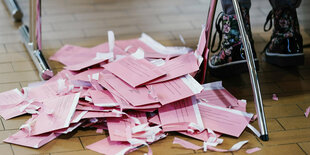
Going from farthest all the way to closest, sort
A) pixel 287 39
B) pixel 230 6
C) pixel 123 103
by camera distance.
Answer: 1. pixel 287 39
2. pixel 230 6
3. pixel 123 103

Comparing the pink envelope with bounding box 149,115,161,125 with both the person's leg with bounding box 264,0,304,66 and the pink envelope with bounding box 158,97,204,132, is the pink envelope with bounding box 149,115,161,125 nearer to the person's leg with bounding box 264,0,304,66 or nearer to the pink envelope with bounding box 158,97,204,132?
the pink envelope with bounding box 158,97,204,132

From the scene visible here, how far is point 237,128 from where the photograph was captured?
5.27 feet

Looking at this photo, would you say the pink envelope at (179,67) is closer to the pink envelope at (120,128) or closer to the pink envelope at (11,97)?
the pink envelope at (120,128)

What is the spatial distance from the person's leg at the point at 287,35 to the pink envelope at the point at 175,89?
503 mm

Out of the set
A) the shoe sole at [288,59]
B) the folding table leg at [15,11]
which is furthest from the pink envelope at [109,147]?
the folding table leg at [15,11]

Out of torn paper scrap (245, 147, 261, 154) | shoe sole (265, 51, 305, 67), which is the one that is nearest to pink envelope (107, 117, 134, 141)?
torn paper scrap (245, 147, 261, 154)

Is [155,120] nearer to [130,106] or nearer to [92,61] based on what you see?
[130,106]

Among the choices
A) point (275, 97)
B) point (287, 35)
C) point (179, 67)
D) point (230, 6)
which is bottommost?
point (275, 97)

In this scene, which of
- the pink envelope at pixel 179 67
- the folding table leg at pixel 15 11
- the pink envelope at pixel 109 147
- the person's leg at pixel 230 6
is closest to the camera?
the pink envelope at pixel 109 147

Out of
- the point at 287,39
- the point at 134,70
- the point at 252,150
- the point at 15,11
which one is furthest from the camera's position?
the point at 15,11

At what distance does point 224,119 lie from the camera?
1.64m

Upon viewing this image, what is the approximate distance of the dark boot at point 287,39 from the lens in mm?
2000

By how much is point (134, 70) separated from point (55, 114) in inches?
12.4

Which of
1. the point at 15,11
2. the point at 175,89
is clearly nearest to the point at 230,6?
the point at 175,89
